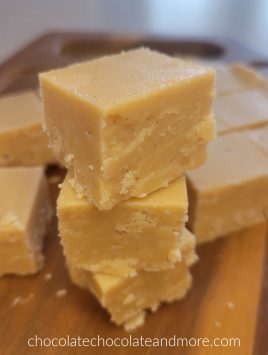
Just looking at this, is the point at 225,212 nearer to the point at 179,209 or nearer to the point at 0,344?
the point at 179,209

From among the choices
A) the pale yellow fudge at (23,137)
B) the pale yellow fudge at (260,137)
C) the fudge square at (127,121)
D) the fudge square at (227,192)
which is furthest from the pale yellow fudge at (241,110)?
the pale yellow fudge at (23,137)

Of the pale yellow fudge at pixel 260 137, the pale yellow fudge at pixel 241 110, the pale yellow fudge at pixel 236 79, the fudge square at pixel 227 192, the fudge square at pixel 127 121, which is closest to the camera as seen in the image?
the fudge square at pixel 127 121

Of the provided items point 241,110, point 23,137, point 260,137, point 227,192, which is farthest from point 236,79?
point 23,137

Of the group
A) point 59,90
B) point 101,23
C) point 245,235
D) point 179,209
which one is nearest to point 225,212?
point 245,235

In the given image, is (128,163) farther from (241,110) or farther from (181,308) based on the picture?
(241,110)

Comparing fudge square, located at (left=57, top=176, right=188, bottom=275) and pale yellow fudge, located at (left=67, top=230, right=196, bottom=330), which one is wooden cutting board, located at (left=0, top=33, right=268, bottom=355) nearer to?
pale yellow fudge, located at (left=67, top=230, right=196, bottom=330)

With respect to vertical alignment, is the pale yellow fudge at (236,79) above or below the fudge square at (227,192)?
above

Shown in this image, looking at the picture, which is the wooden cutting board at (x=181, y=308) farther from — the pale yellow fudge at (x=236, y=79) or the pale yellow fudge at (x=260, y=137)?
the pale yellow fudge at (x=236, y=79)
